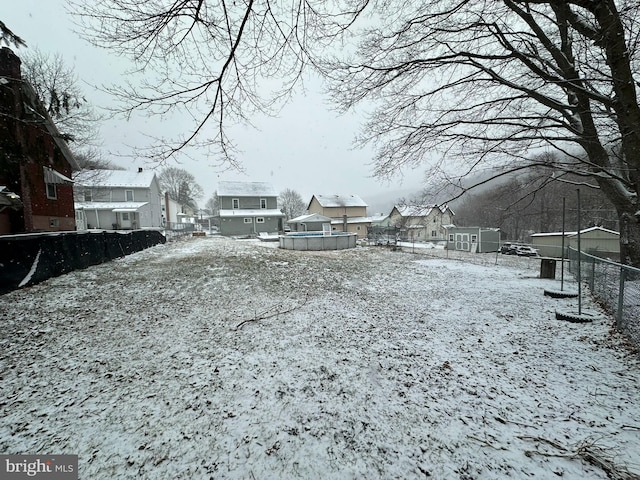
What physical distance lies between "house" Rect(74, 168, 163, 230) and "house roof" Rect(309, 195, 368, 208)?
25.6 m

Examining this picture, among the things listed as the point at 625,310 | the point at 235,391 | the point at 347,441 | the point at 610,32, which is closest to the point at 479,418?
the point at 347,441

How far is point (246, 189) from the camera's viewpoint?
37.5 metres

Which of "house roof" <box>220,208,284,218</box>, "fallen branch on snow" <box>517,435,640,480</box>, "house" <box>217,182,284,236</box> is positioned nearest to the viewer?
"fallen branch on snow" <box>517,435,640,480</box>

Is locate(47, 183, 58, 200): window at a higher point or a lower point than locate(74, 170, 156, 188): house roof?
lower

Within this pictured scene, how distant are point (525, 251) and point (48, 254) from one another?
34.7 m

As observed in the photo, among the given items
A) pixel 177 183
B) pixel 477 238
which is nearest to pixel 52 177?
pixel 477 238

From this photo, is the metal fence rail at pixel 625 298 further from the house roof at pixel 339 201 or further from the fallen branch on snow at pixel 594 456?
the house roof at pixel 339 201

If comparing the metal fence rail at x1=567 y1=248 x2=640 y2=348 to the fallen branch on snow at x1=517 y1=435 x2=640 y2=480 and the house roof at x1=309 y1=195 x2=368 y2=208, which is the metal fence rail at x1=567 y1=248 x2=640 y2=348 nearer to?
the fallen branch on snow at x1=517 y1=435 x2=640 y2=480

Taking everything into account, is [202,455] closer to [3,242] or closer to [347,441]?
[347,441]

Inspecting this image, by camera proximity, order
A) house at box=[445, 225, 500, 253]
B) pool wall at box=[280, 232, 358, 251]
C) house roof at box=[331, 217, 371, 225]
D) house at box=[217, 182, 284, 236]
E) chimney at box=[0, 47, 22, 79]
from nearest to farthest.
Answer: chimney at box=[0, 47, 22, 79] < pool wall at box=[280, 232, 358, 251] < house at box=[445, 225, 500, 253] < house at box=[217, 182, 284, 236] < house roof at box=[331, 217, 371, 225]

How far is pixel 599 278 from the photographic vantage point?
7098 mm

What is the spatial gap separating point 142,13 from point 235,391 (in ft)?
17.3

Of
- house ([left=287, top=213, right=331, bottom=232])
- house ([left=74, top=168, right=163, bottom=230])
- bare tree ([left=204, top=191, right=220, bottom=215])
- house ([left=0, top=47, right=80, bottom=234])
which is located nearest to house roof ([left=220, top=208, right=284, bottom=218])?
house ([left=287, top=213, right=331, bottom=232])

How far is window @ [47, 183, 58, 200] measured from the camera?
14734 mm
